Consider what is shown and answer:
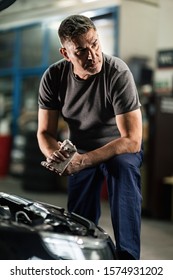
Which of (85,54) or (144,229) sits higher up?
(85,54)

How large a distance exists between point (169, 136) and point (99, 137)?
173 cm

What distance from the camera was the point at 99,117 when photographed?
1.52 metres

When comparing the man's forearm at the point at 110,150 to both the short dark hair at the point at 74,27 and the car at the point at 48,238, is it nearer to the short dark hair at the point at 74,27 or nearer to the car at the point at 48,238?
the car at the point at 48,238

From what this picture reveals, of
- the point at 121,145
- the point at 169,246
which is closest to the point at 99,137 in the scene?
the point at 121,145

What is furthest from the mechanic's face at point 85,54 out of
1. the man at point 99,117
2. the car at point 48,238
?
Result: the car at point 48,238

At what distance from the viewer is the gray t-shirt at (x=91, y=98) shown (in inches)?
57.5

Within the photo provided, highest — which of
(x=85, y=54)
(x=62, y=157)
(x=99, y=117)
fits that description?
(x=85, y=54)

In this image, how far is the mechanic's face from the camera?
1406mm

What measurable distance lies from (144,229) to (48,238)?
3.56 ft

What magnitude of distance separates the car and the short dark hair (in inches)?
22.8

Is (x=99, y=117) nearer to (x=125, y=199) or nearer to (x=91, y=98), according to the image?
(x=91, y=98)

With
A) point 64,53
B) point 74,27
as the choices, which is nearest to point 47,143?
point 64,53

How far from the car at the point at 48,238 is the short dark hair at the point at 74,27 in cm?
58
